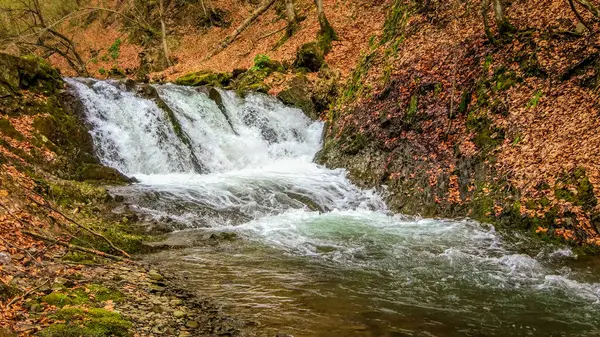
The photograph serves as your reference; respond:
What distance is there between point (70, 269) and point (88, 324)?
1438 mm

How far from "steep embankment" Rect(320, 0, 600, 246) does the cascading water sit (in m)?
0.71

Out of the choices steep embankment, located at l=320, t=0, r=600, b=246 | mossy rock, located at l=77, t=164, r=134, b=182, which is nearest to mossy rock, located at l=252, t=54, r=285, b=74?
steep embankment, located at l=320, t=0, r=600, b=246

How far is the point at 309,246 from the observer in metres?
7.41

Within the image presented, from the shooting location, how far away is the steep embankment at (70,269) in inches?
140

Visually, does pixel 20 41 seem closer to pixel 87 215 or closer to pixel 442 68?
pixel 87 215

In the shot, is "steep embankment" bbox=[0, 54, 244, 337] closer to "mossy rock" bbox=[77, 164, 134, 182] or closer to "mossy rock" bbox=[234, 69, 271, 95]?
"mossy rock" bbox=[77, 164, 134, 182]

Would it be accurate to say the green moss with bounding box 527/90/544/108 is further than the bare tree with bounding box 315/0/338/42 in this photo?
No

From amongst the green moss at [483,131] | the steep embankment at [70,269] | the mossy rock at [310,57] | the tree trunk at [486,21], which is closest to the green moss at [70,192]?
the steep embankment at [70,269]

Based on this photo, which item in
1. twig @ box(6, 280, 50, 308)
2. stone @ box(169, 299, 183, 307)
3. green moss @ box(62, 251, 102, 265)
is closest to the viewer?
twig @ box(6, 280, 50, 308)

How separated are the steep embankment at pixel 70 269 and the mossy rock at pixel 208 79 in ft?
31.0

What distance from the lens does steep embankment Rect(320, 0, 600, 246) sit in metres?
7.60

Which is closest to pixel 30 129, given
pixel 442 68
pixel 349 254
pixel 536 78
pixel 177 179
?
pixel 177 179

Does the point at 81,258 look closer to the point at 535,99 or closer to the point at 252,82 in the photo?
the point at 535,99

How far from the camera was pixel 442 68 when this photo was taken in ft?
37.3
